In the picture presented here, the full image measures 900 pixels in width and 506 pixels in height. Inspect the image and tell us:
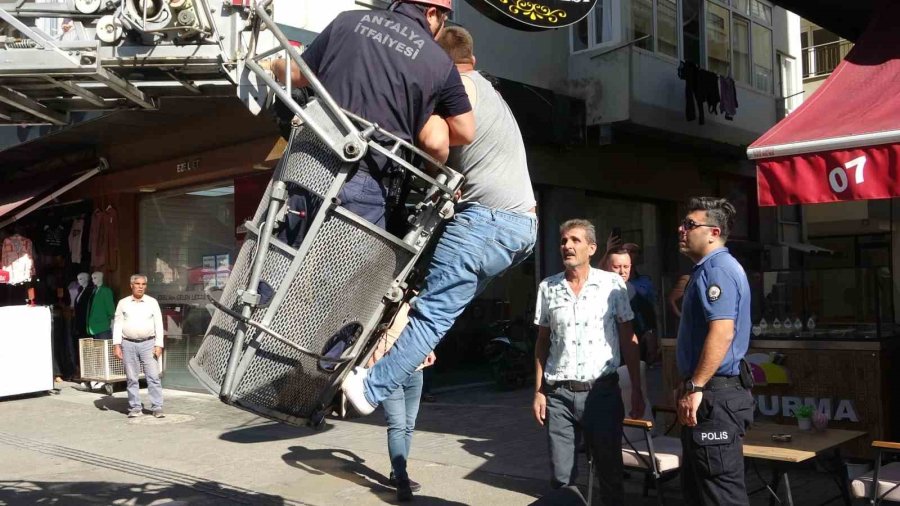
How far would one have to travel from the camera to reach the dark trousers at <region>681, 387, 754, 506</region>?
15.1 feet

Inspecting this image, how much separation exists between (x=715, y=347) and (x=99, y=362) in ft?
37.6

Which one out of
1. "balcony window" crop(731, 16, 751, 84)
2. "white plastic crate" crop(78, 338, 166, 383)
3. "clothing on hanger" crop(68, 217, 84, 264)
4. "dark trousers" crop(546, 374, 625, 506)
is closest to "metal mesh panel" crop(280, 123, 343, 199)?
"dark trousers" crop(546, 374, 625, 506)

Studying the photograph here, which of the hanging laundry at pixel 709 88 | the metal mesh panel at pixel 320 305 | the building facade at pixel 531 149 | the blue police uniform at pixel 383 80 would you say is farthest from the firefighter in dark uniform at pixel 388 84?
the hanging laundry at pixel 709 88

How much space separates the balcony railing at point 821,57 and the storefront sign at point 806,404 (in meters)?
22.8

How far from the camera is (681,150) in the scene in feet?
54.2

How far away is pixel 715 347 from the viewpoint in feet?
15.1

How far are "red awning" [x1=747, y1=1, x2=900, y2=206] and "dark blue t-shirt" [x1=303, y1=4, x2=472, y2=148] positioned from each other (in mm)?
3220

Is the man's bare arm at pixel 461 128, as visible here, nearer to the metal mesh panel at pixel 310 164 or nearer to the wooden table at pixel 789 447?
the metal mesh panel at pixel 310 164

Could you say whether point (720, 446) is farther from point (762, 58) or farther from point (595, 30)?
point (762, 58)

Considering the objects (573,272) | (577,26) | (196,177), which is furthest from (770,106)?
(573,272)

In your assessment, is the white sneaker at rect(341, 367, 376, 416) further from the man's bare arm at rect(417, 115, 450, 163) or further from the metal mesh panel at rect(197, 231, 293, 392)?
the man's bare arm at rect(417, 115, 450, 163)

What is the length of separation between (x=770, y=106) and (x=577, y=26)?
5.17 m

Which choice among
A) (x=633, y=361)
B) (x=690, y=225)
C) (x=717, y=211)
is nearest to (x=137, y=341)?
(x=633, y=361)

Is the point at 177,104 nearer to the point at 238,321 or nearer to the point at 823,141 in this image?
the point at 823,141
